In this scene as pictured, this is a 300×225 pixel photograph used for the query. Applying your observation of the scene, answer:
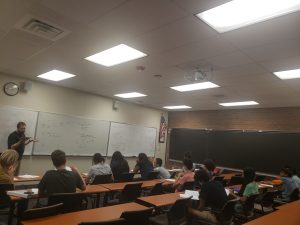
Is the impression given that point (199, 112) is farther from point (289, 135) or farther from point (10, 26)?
point (10, 26)

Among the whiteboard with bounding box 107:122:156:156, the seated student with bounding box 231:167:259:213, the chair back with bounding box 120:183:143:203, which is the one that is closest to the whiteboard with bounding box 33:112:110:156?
the whiteboard with bounding box 107:122:156:156

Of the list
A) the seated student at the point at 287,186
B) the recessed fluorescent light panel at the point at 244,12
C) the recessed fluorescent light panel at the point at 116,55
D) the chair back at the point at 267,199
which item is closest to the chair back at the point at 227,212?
the chair back at the point at 267,199

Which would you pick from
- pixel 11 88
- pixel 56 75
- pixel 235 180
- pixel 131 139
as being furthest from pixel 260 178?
pixel 11 88

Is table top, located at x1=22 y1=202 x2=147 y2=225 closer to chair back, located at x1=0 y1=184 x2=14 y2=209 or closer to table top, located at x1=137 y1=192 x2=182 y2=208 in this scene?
table top, located at x1=137 y1=192 x2=182 y2=208

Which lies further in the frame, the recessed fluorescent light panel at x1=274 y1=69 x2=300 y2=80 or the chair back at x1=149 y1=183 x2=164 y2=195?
the chair back at x1=149 y1=183 x2=164 y2=195

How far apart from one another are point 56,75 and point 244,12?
4524mm

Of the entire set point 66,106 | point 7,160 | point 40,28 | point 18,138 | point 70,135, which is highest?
point 40,28

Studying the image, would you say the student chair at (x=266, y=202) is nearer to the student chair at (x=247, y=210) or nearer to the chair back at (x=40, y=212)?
the student chair at (x=247, y=210)

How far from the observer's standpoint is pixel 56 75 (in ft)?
18.2

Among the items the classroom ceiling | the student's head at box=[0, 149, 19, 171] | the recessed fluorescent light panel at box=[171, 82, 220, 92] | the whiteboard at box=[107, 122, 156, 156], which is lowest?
the student's head at box=[0, 149, 19, 171]

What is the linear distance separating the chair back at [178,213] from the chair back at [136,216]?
2.28 feet

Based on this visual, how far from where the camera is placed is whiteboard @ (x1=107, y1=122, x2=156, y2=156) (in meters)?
7.90

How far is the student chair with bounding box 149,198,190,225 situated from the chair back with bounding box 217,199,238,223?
18.8 inches

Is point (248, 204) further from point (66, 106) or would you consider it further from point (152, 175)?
point (66, 106)
